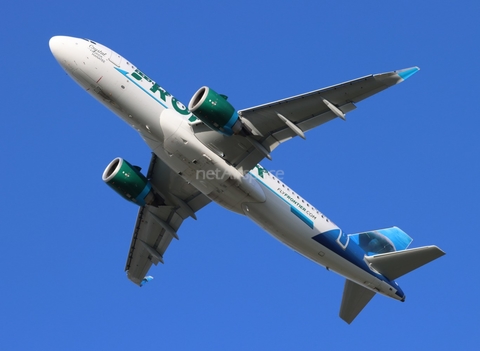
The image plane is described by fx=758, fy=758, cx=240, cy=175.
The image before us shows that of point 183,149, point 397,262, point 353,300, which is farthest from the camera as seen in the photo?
point 353,300

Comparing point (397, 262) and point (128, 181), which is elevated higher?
point (397, 262)

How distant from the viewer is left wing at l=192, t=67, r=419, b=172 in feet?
117

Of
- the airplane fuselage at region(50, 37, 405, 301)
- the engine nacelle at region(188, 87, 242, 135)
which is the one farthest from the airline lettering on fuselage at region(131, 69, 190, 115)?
the engine nacelle at region(188, 87, 242, 135)

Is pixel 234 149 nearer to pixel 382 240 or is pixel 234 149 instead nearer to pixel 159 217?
pixel 159 217

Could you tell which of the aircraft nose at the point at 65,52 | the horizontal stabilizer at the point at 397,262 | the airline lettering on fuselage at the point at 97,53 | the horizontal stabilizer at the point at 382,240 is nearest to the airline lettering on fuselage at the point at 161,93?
the airline lettering on fuselage at the point at 97,53

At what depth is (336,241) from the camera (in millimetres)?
41969

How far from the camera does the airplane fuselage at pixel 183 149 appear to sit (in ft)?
125

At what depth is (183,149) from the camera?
38.2 m

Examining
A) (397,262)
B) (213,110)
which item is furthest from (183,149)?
(397,262)

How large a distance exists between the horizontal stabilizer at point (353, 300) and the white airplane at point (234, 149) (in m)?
2.01

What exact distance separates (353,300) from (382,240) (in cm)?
401

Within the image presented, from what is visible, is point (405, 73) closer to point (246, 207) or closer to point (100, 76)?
point (246, 207)

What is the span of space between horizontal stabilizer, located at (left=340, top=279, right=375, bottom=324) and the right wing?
10.0 metres

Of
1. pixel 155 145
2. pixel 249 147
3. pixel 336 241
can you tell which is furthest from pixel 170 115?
pixel 336 241
